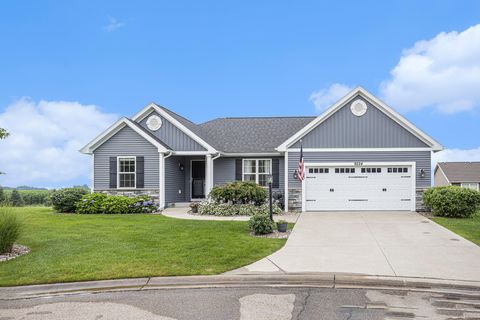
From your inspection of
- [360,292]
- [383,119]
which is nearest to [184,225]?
[360,292]

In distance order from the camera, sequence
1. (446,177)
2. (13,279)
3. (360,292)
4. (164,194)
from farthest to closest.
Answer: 1. (446,177)
2. (164,194)
3. (13,279)
4. (360,292)

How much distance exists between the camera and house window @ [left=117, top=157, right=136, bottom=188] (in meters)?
20.6

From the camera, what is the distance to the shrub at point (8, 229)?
925 centimetres

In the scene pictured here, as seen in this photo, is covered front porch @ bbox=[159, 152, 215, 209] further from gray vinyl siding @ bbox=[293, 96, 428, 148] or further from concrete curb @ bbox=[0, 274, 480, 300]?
concrete curb @ bbox=[0, 274, 480, 300]

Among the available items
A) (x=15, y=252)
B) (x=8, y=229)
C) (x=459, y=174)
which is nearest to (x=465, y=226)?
(x=15, y=252)

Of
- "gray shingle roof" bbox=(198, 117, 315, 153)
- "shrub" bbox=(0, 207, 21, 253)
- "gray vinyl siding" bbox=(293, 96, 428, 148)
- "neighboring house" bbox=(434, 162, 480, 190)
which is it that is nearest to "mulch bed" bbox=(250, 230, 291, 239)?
"shrub" bbox=(0, 207, 21, 253)

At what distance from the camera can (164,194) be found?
2038 cm

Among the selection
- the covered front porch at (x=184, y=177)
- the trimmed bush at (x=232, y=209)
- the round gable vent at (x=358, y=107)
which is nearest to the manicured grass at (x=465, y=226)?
the round gable vent at (x=358, y=107)

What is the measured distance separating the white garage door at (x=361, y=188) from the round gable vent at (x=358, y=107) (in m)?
2.54

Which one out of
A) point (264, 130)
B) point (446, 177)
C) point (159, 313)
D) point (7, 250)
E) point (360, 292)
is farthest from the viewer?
point (446, 177)

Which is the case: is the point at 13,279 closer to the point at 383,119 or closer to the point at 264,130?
the point at 383,119

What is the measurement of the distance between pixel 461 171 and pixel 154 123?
3444cm

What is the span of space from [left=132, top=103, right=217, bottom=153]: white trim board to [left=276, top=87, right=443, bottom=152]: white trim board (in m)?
4.14

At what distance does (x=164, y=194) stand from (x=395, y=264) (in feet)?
45.1
